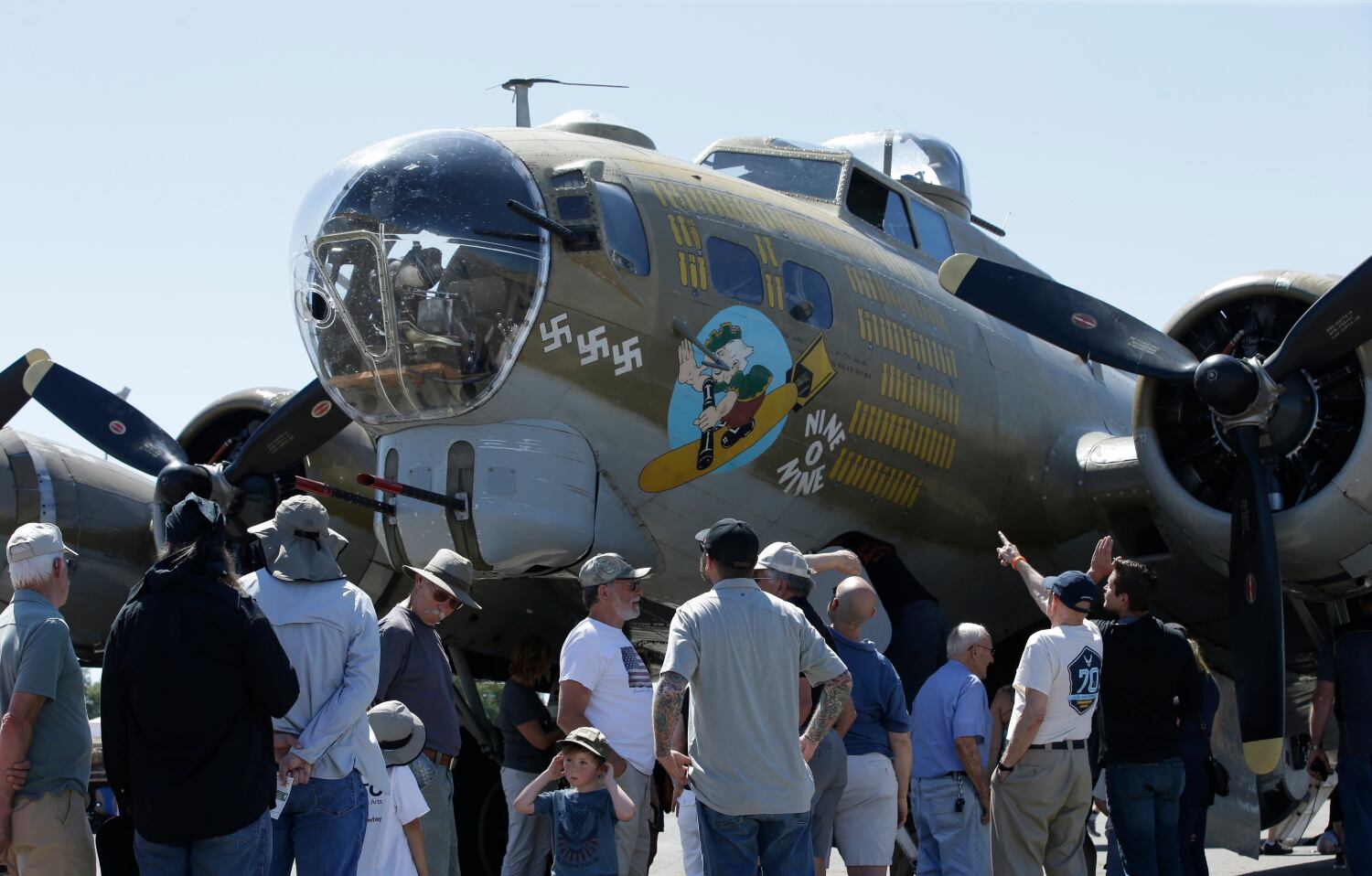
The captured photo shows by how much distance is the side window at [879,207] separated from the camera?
34.6 feet

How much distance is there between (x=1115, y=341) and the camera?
9234mm

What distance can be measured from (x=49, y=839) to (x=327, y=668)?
117 cm

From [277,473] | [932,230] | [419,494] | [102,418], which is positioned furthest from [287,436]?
[932,230]

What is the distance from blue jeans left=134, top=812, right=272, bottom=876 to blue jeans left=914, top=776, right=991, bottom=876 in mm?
3406

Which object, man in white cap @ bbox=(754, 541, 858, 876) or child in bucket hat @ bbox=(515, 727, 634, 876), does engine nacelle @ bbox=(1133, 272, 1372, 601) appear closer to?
man in white cap @ bbox=(754, 541, 858, 876)

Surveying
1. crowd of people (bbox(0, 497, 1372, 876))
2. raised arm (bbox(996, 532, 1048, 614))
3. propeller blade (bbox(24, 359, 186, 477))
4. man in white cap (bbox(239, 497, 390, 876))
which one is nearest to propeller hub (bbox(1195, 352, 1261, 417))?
crowd of people (bbox(0, 497, 1372, 876))

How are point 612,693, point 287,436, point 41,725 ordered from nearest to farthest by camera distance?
1. point 41,725
2. point 612,693
3. point 287,436

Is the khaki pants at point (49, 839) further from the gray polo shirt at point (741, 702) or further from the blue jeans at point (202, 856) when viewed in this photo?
the gray polo shirt at point (741, 702)

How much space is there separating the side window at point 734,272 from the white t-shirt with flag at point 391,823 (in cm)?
344

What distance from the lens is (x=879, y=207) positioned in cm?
1069

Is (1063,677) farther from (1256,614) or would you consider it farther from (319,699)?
(319,699)

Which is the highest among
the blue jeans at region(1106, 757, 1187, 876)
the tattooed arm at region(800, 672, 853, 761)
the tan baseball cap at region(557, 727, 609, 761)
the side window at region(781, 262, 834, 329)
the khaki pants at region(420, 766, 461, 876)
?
the side window at region(781, 262, 834, 329)

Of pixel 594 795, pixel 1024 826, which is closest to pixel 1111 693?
pixel 1024 826

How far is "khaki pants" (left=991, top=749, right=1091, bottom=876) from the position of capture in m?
6.92
